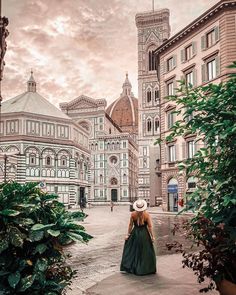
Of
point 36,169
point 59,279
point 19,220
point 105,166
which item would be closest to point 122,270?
point 59,279

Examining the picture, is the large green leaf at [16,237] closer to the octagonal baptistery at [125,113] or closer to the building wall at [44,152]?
the building wall at [44,152]

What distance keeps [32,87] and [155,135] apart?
25.8m

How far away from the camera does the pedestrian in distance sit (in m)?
7.43

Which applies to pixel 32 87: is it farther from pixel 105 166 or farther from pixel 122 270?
pixel 122 270

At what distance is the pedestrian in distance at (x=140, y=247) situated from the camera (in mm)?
7430

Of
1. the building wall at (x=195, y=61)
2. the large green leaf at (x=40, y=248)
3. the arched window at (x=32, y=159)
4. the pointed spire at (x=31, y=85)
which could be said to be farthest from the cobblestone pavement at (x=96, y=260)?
the pointed spire at (x=31, y=85)

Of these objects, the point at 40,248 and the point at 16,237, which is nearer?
the point at 16,237

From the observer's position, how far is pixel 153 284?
6641 mm

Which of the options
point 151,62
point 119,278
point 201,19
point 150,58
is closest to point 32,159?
point 201,19

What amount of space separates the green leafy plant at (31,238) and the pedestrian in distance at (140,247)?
391cm

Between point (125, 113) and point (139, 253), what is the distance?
112 metres

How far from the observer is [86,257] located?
395 inches

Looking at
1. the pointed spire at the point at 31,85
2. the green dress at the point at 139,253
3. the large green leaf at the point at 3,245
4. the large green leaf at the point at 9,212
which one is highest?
the pointed spire at the point at 31,85

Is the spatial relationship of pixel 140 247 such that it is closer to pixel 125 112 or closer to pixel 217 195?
pixel 217 195
